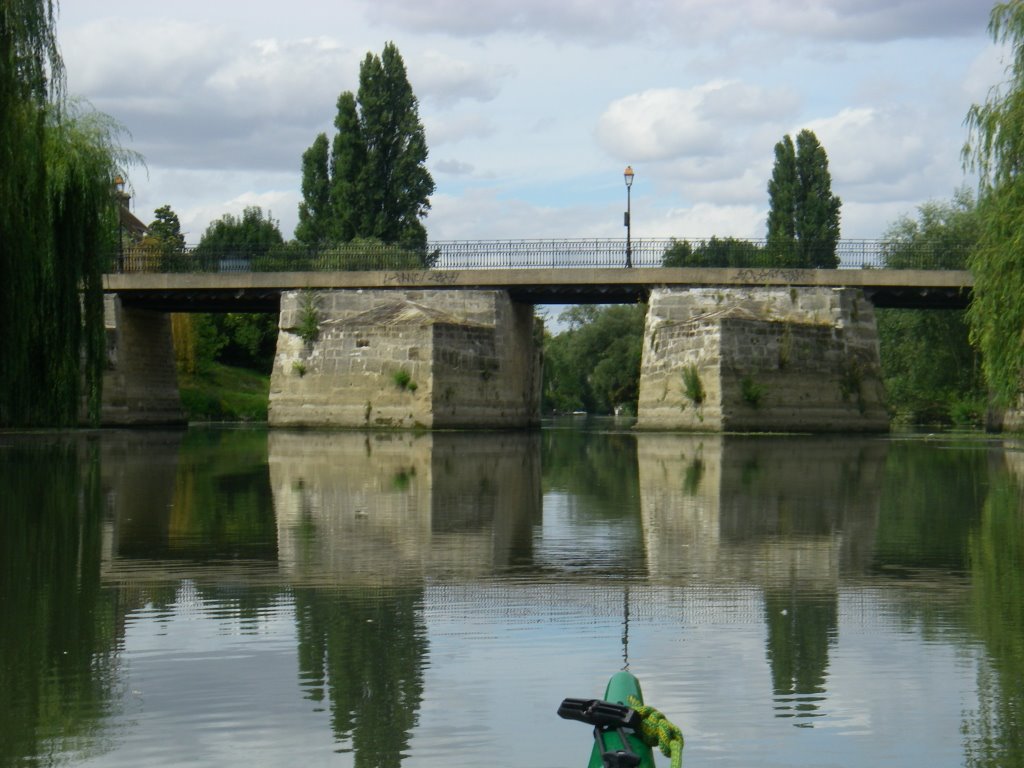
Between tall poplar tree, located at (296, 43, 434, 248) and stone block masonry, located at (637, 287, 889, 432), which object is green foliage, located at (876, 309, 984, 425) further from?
tall poplar tree, located at (296, 43, 434, 248)

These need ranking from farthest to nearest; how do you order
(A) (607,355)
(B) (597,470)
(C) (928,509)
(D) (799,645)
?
1. (A) (607,355)
2. (B) (597,470)
3. (C) (928,509)
4. (D) (799,645)

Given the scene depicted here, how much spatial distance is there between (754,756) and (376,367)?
32.5 meters

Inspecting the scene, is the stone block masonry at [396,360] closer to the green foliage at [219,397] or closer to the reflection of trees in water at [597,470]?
the reflection of trees in water at [597,470]

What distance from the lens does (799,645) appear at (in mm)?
6387

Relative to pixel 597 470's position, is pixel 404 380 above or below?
above

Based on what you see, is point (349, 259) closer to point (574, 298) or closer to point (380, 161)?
point (574, 298)

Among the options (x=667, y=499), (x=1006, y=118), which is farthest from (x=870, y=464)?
(x=667, y=499)

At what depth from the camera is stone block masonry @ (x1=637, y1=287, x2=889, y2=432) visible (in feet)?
115

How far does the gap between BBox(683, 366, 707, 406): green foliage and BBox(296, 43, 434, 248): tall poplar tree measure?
24.5 metres

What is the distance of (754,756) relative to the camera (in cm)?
462

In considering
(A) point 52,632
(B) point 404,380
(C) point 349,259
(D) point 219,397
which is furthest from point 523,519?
(D) point 219,397

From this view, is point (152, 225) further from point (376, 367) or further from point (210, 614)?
point (210, 614)

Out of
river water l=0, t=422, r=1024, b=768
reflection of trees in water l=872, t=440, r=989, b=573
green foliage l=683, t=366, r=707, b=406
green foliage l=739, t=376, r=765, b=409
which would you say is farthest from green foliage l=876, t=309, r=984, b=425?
river water l=0, t=422, r=1024, b=768

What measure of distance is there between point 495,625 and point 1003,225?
15355 mm
